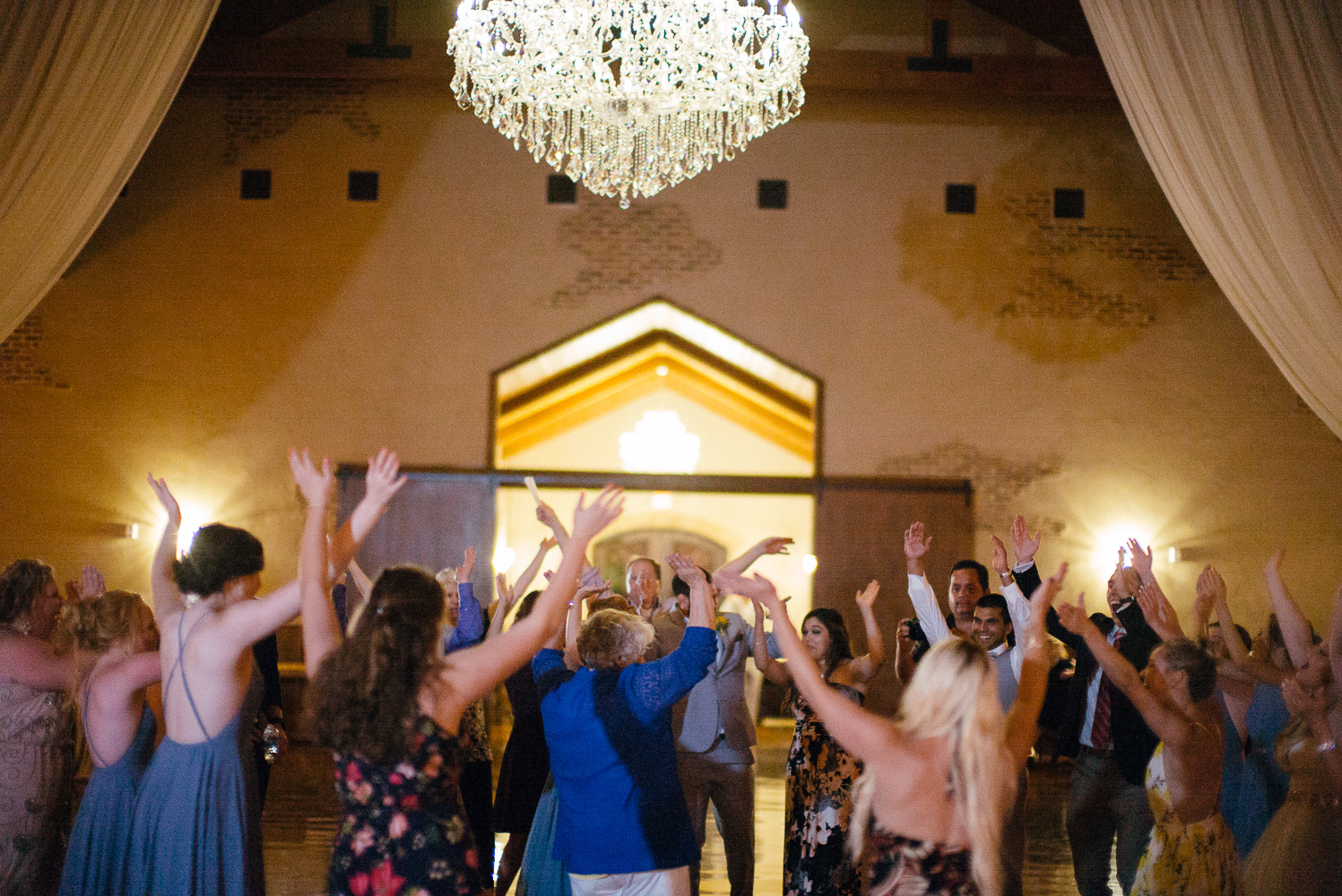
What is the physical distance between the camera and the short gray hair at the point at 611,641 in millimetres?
2865

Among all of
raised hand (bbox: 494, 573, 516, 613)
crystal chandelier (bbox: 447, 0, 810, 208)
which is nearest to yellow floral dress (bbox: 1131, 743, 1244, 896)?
raised hand (bbox: 494, 573, 516, 613)

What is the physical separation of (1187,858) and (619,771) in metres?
1.57

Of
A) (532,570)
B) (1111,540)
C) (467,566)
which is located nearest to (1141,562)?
(532,570)

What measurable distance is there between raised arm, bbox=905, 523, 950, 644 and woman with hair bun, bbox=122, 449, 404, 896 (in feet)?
6.50

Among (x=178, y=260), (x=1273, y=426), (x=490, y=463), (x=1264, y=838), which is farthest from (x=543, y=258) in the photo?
(x=1264, y=838)

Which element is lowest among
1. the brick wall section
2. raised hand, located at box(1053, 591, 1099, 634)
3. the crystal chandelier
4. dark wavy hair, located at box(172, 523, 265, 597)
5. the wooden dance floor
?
the wooden dance floor

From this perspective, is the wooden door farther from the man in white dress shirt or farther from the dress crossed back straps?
the dress crossed back straps

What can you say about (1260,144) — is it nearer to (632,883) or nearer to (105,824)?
(632,883)

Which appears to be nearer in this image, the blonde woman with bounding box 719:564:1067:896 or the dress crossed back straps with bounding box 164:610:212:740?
the blonde woman with bounding box 719:564:1067:896

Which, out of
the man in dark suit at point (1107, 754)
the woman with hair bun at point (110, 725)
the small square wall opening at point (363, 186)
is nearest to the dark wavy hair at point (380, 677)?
the woman with hair bun at point (110, 725)

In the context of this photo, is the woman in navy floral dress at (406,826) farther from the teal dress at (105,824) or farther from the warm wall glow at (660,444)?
the warm wall glow at (660,444)

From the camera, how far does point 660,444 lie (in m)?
12.9

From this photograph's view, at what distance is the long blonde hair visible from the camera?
2135 mm

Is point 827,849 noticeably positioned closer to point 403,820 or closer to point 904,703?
point 904,703
